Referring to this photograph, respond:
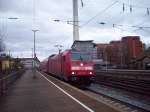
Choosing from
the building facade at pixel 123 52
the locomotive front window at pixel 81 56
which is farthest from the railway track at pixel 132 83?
the building facade at pixel 123 52

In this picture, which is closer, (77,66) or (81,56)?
(77,66)

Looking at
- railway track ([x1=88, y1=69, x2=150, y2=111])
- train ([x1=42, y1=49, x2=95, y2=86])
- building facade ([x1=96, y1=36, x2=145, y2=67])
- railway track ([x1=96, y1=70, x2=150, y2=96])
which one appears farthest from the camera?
building facade ([x1=96, y1=36, x2=145, y2=67])

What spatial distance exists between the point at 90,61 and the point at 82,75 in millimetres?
1526

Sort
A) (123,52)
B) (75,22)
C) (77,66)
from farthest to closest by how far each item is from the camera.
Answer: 1. (123,52)
2. (75,22)
3. (77,66)

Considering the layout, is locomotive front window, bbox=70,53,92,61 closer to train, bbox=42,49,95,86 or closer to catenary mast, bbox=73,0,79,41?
train, bbox=42,49,95,86

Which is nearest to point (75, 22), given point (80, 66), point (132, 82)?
point (80, 66)

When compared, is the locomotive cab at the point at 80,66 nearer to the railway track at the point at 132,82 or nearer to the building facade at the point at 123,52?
the railway track at the point at 132,82

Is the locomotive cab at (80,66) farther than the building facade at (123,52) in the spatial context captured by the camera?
No

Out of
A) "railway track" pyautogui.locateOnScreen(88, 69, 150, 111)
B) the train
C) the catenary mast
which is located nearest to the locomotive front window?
the train

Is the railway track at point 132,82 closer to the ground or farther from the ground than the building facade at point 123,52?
closer to the ground

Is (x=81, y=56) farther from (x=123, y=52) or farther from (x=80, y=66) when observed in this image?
(x=123, y=52)

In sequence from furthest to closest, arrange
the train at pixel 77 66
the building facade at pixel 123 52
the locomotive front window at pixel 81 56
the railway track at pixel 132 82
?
1. the building facade at pixel 123 52
2. the locomotive front window at pixel 81 56
3. the train at pixel 77 66
4. the railway track at pixel 132 82

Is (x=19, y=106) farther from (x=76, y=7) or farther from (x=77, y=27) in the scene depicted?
(x=76, y=7)

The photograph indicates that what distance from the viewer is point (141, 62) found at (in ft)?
272
